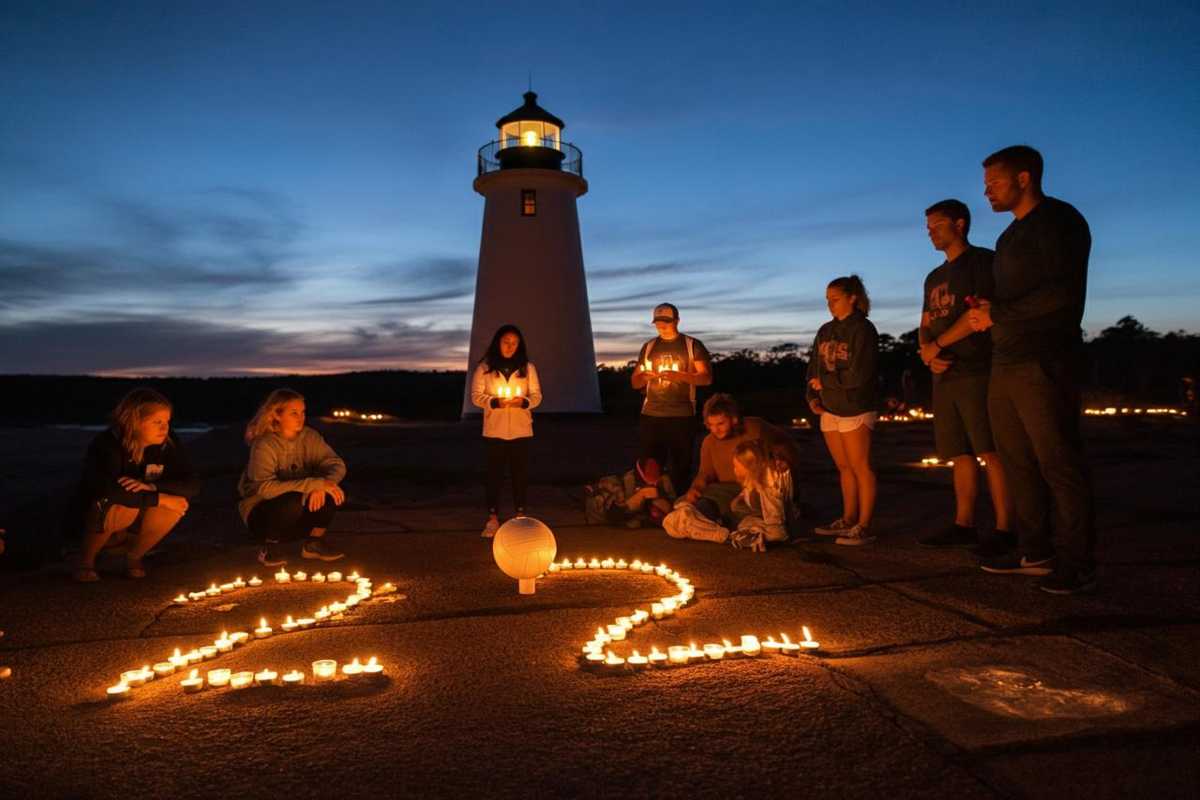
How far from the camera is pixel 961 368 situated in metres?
5.66

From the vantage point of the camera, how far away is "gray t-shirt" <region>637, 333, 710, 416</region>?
7.34 m

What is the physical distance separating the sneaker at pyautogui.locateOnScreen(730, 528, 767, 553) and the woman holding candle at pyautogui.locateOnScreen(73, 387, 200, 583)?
12.2 feet

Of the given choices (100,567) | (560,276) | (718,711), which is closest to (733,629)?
(718,711)

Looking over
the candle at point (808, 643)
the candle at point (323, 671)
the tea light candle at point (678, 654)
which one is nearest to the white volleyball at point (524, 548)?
the tea light candle at point (678, 654)

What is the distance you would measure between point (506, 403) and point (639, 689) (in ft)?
13.8

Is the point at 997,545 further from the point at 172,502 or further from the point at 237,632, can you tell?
the point at 172,502

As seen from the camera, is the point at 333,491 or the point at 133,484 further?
the point at 333,491

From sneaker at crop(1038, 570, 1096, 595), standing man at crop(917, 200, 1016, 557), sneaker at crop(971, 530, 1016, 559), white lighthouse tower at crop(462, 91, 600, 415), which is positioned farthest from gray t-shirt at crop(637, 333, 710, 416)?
white lighthouse tower at crop(462, 91, 600, 415)

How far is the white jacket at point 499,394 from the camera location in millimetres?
7141

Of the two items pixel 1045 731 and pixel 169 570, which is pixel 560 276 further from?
pixel 1045 731

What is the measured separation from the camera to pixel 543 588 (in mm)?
4949

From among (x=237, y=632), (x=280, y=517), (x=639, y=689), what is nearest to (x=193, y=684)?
(x=237, y=632)

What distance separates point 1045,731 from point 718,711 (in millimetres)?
1017

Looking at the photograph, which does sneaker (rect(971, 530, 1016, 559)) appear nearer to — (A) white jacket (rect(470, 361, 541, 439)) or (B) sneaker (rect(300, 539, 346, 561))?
(A) white jacket (rect(470, 361, 541, 439))
